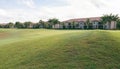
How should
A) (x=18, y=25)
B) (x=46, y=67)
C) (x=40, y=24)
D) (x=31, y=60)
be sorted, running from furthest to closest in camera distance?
(x=18, y=25) → (x=40, y=24) → (x=31, y=60) → (x=46, y=67)

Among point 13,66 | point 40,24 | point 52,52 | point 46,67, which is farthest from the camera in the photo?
point 40,24

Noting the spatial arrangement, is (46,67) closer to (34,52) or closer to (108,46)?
(34,52)

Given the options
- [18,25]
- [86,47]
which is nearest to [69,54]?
[86,47]

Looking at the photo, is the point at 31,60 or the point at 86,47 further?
the point at 86,47

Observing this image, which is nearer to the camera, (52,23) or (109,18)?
(109,18)

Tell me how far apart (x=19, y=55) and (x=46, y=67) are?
3299mm

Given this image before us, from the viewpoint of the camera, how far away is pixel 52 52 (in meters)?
11.9

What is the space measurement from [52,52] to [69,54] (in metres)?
1.15

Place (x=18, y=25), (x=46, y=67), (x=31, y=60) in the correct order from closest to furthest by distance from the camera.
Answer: (x=46, y=67) < (x=31, y=60) < (x=18, y=25)

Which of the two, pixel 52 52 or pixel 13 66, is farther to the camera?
pixel 52 52

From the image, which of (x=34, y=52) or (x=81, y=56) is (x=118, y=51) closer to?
(x=81, y=56)

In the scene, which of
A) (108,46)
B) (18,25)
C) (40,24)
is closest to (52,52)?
(108,46)

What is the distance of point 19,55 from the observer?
482 inches

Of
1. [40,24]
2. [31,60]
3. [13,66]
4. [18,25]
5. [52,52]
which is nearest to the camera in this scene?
[13,66]
